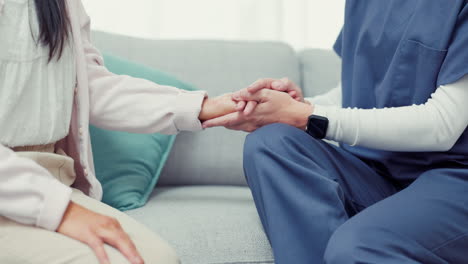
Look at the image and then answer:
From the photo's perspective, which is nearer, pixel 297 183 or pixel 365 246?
pixel 365 246

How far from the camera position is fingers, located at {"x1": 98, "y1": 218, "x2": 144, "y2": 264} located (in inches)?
34.5

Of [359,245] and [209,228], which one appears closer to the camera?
[359,245]

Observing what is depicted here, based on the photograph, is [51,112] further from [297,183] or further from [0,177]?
[297,183]

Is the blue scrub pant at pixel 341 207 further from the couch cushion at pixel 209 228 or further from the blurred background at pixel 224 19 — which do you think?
the blurred background at pixel 224 19

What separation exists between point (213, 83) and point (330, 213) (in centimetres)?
82

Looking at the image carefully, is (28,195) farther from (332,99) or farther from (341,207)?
(332,99)

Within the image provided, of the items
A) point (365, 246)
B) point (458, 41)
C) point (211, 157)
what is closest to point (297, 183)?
point (365, 246)

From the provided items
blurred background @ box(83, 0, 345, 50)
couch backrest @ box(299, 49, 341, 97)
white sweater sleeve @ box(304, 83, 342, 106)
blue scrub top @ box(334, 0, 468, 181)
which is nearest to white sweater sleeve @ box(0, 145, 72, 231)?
blue scrub top @ box(334, 0, 468, 181)

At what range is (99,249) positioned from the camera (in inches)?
34.4

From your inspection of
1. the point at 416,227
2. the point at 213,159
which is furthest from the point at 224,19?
the point at 416,227

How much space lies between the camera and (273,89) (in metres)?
1.33

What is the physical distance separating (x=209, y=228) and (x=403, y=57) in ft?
1.86

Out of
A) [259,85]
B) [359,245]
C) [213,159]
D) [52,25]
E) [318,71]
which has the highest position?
[52,25]

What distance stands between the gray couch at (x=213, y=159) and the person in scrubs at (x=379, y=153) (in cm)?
13
